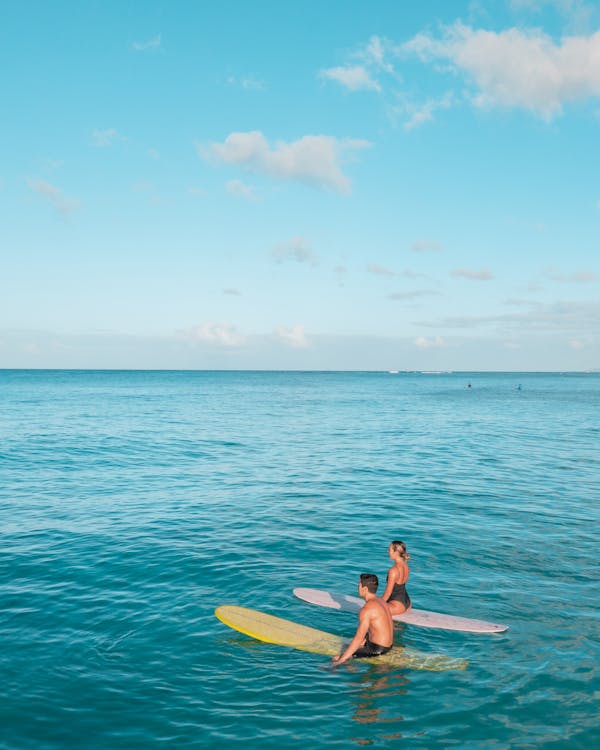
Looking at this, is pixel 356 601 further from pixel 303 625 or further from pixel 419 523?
pixel 419 523

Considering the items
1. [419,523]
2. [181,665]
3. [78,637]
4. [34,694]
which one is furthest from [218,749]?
[419,523]

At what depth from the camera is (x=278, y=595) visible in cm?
1490

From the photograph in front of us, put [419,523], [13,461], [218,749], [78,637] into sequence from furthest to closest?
[13,461] < [419,523] < [78,637] < [218,749]

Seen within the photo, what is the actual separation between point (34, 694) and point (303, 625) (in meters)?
5.73

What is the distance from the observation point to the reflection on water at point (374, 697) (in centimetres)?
919

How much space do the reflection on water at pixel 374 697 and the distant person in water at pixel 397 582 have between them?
6.26ft

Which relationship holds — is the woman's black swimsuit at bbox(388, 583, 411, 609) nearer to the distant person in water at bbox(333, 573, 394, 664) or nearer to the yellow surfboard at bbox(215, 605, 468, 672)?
the yellow surfboard at bbox(215, 605, 468, 672)

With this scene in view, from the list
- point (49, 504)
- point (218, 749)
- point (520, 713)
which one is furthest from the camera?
point (49, 504)

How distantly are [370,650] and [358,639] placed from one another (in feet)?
2.17

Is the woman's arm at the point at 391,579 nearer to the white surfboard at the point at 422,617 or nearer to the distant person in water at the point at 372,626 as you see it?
the white surfboard at the point at 422,617

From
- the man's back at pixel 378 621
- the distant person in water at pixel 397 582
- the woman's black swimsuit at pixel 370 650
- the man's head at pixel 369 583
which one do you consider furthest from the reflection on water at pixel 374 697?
the distant person in water at pixel 397 582

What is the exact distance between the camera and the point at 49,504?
82.0 feet

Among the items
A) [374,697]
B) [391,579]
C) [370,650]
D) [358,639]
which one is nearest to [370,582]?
[358,639]

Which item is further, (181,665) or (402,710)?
(181,665)
